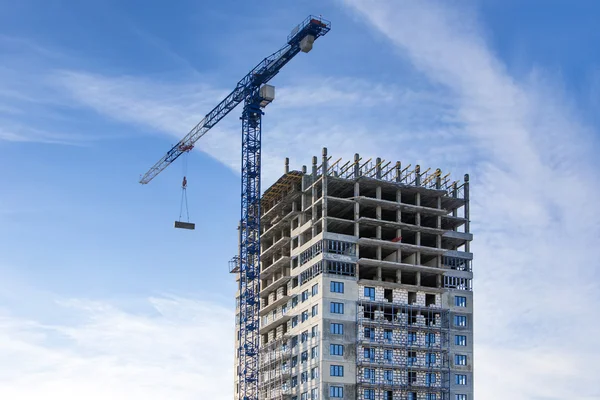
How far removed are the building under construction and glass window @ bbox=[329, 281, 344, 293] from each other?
0.58 feet

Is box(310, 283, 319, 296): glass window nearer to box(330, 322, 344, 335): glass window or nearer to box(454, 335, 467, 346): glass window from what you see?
box(330, 322, 344, 335): glass window

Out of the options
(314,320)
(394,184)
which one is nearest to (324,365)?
(314,320)

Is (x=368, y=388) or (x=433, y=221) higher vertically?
(x=433, y=221)

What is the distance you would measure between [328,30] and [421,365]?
62.8m

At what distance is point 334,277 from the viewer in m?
182

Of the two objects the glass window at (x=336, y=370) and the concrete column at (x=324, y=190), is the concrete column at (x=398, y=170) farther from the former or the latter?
the glass window at (x=336, y=370)

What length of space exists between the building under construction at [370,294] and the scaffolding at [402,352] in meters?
0.18

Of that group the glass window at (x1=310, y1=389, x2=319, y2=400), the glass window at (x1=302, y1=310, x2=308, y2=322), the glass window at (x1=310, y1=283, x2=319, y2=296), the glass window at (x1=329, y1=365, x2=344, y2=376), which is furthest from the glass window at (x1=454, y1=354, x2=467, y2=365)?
the glass window at (x1=310, y1=283, x2=319, y2=296)

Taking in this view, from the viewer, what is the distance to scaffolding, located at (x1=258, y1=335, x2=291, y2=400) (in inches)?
7461

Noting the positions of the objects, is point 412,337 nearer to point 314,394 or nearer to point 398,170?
point 314,394

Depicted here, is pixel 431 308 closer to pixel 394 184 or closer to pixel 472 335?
pixel 472 335

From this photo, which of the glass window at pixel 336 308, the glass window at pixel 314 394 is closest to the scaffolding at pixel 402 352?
the glass window at pixel 336 308

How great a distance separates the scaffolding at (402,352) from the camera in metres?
180

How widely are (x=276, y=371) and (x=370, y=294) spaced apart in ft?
81.8
